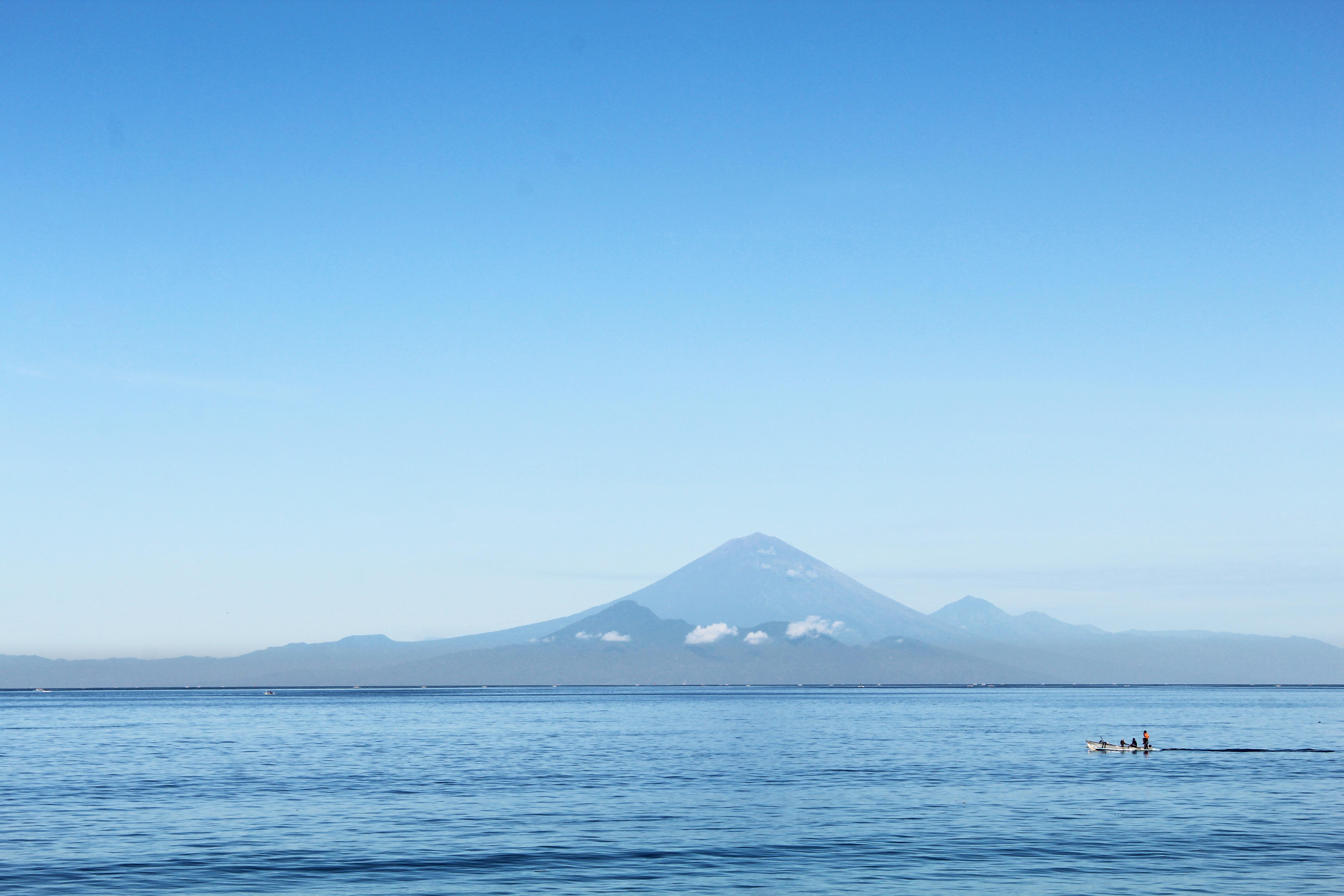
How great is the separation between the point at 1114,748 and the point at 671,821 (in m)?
66.3

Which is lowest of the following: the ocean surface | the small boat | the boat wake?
the boat wake

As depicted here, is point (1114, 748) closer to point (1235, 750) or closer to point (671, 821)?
point (1235, 750)

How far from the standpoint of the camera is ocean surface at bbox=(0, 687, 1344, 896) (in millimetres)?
45750

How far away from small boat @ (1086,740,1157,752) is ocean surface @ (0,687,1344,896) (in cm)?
341

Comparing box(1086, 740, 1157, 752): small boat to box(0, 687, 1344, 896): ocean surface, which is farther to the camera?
box(1086, 740, 1157, 752): small boat

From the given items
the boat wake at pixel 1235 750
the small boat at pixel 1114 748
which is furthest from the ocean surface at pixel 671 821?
the small boat at pixel 1114 748

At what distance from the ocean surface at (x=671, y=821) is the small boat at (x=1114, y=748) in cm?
341

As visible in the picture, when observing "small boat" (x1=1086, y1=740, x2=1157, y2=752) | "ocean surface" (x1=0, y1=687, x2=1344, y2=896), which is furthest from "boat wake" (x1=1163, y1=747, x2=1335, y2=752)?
"small boat" (x1=1086, y1=740, x2=1157, y2=752)

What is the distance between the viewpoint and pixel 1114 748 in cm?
11169

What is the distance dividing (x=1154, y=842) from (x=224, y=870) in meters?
41.6

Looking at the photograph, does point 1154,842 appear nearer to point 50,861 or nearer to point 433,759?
point 50,861

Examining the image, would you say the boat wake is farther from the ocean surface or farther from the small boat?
the small boat

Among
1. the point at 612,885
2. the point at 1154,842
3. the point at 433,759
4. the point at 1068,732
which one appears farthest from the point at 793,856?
the point at 1068,732

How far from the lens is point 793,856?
166 feet
